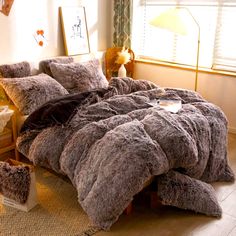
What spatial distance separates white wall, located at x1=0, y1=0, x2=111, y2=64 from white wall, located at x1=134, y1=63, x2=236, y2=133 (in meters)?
1.00

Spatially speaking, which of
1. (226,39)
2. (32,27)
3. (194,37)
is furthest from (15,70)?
(226,39)


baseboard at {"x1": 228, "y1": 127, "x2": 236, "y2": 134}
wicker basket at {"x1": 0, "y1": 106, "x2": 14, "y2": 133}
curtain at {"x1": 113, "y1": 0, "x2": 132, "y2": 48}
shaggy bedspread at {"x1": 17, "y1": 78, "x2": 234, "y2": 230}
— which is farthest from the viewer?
A: curtain at {"x1": 113, "y1": 0, "x2": 132, "y2": 48}

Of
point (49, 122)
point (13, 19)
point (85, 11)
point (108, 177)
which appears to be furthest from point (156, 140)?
point (85, 11)

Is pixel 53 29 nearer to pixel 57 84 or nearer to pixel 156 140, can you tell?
pixel 57 84

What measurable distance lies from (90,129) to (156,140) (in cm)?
48

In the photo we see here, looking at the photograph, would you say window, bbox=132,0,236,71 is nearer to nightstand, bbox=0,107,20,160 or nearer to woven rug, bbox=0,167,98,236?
nightstand, bbox=0,107,20,160

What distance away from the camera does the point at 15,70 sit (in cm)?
310

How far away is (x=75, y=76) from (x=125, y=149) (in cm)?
157

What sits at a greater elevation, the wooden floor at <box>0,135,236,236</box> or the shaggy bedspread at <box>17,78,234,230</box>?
the shaggy bedspread at <box>17,78,234,230</box>

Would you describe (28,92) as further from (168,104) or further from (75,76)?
(168,104)

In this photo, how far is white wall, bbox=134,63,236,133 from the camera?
12.1 ft

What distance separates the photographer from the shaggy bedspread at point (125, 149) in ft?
6.52

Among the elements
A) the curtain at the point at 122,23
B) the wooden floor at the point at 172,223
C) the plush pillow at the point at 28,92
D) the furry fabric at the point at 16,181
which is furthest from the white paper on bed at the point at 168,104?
the curtain at the point at 122,23

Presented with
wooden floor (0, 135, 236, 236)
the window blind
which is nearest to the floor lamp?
the window blind
